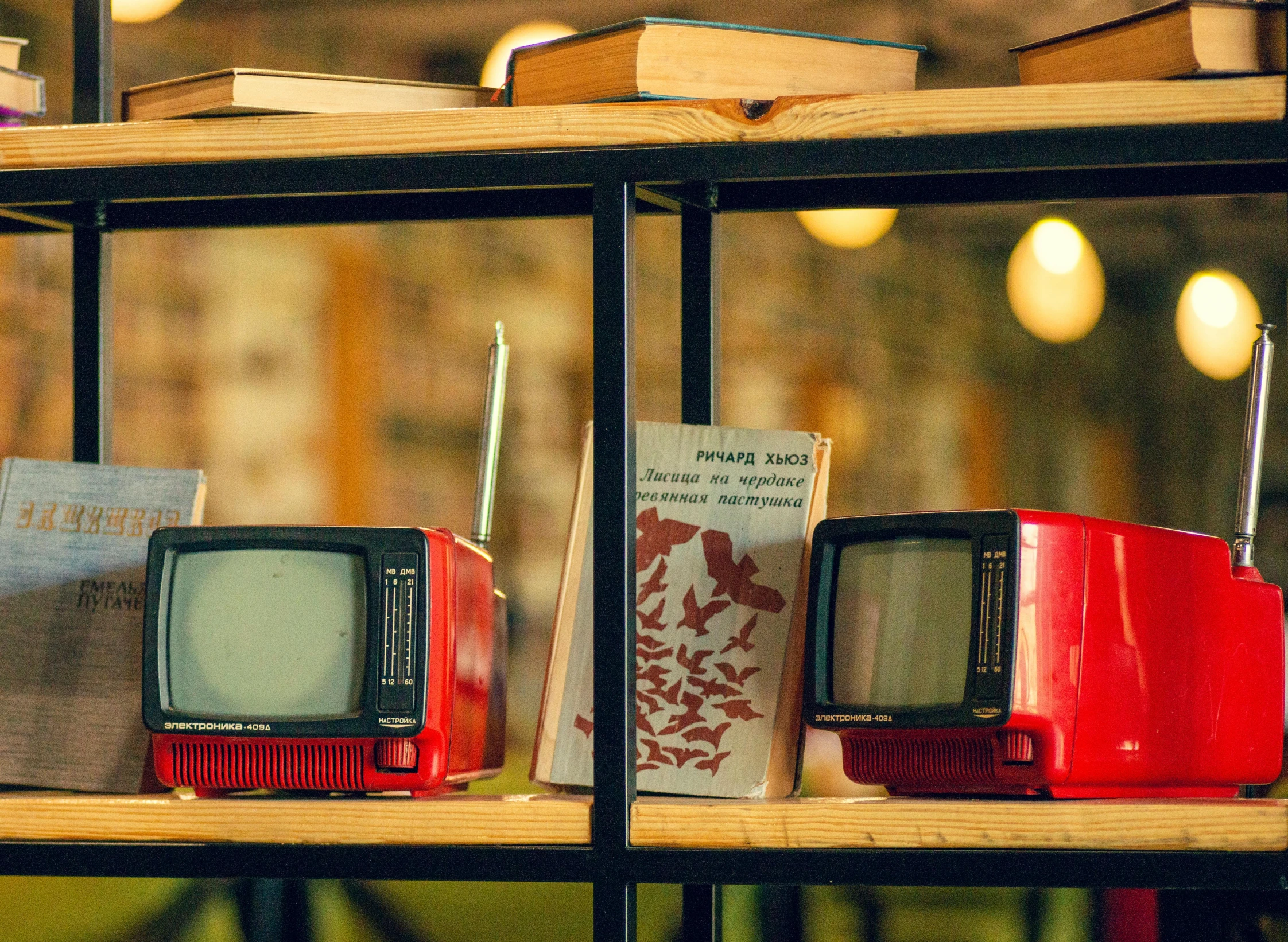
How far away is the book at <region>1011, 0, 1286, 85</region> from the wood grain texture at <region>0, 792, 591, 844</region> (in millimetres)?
776

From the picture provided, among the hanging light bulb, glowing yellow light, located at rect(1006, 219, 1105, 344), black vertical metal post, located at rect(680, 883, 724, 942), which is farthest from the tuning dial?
glowing yellow light, located at rect(1006, 219, 1105, 344)

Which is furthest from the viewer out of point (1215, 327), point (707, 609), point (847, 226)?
point (1215, 327)

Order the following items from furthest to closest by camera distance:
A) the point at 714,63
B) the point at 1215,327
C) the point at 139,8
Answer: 1. the point at 1215,327
2. the point at 139,8
3. the point at 714,63

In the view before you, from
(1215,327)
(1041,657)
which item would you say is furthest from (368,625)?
(1215,327)

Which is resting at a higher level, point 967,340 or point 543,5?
point 543,5

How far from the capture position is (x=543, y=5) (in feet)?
14.3

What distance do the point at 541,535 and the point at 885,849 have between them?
411cm

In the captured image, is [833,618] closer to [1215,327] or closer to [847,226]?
[847,226]

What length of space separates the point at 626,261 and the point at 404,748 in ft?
1.52

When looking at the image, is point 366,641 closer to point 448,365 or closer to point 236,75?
point 236,75

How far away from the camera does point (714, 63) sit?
1249 mm

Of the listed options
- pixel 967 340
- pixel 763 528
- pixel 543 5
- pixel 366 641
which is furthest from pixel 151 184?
pixel 967 340

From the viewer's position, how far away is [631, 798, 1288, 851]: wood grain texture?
1129mm

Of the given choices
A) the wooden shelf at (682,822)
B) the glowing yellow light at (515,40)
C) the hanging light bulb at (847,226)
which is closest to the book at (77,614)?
the wooden shelf at (682,822)
